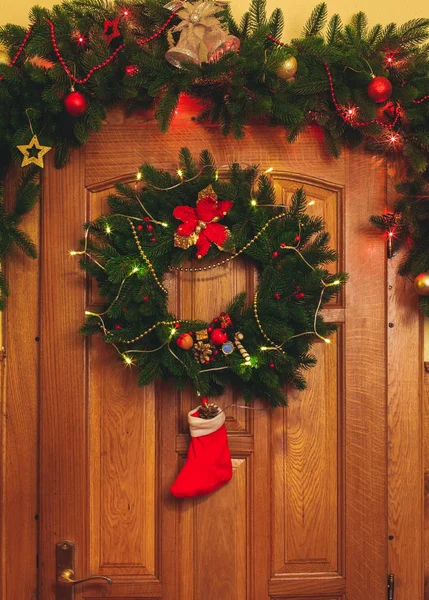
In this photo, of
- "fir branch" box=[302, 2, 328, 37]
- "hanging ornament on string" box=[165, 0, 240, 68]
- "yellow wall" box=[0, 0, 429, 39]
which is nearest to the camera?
"hanging ornament on string" box=[165, 0, 240, 68]

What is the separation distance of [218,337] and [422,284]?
643 millimetres

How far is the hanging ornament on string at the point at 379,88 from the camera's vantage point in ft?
5.12

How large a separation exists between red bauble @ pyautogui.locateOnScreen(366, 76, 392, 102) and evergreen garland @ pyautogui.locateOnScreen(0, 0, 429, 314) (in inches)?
1.2

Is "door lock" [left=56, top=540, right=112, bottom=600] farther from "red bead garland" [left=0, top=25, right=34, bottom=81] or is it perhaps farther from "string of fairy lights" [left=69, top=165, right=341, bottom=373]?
"red bead garland" [left=0, top=25, right=34, bottom=81]

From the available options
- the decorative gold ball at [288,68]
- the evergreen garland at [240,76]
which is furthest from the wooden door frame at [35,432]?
the decorative gold ball at [288,68]

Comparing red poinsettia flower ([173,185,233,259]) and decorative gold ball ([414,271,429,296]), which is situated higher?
red poinsettia flower ([173,185,233,259])

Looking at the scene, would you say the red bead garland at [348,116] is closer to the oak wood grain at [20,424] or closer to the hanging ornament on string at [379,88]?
the hanging ornament on string at [379,88]

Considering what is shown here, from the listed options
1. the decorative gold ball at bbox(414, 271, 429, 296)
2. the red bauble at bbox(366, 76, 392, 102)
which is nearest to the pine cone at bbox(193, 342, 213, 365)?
the decorative gold ball at bbox(414, 271, 429, 296)

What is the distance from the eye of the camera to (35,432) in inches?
70.4

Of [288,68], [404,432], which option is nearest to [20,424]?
[404,432]

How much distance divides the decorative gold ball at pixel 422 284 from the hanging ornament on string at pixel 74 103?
3.72 feet

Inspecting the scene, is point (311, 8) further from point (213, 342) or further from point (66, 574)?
point (66, 574)

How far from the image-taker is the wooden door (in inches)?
70.0

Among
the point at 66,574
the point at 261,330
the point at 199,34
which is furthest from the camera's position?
the point at 66,574
